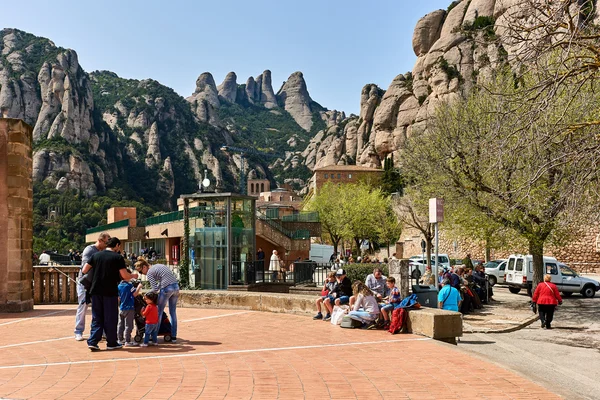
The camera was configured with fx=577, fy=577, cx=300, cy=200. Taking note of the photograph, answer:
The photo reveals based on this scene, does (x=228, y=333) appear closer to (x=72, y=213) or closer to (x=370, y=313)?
(x=370, y=313)

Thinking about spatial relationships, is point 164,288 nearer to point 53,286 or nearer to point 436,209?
point 436,209

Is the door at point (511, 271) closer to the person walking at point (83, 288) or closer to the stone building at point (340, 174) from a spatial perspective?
the person walking at point (83, 288)

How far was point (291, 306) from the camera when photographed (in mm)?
13531

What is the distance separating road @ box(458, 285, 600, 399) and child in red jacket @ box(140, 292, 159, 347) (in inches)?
193

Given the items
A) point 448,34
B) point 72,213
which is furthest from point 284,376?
point 72,213

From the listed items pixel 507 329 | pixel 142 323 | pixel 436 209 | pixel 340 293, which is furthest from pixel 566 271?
pixel 142 323

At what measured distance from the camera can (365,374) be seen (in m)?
7.12

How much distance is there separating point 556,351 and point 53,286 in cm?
1296

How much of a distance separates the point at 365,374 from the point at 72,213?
11077 cm

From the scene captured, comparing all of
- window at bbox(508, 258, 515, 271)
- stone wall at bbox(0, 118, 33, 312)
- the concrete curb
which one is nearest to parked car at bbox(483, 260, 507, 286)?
window at bbox(508, 258, 515, 271)

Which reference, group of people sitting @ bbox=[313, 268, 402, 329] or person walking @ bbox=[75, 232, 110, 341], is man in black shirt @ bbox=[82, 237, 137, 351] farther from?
group of people sitting @ bbox=[313, 268, 402, 329]

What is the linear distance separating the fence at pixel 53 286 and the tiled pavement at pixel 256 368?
5.46 m

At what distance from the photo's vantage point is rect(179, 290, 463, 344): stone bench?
32.4ft

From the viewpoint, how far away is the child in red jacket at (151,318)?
29.7ft
